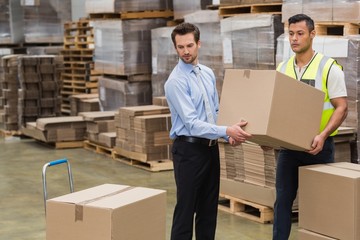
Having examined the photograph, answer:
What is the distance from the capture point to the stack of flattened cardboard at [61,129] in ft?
41.9

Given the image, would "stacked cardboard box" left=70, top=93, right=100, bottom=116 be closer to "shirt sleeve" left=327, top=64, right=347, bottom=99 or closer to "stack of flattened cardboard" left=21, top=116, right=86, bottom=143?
"stack of flattened cardboard" left=21, top=116, right=86, bottom=143

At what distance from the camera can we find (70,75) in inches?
639

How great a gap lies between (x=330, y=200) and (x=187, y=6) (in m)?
6.52

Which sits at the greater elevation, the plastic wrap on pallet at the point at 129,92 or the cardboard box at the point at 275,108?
the cardboard box at the point at 275,108

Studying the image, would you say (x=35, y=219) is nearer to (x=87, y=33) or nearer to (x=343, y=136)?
(x=343, y=136)

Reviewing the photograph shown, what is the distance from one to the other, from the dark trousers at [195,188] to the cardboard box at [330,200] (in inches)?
24.8

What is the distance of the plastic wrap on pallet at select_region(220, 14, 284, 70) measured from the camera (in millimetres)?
8469

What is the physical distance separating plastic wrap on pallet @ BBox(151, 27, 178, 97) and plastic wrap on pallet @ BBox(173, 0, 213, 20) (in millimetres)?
272

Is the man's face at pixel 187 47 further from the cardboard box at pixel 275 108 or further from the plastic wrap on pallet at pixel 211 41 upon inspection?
the plastic wrap on pallet at pixel 211 41

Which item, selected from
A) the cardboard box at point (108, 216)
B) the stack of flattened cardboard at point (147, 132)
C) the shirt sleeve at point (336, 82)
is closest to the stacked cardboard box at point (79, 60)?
the stack of flattened cardboard at point (147, 132)

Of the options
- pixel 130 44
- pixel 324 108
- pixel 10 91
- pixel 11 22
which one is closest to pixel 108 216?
pixel 324 108

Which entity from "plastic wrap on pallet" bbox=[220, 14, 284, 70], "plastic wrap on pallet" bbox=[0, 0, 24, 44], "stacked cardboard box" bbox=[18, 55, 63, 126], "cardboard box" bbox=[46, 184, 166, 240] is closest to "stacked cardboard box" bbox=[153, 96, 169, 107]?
"plastic wrap on pallet" bbox=[220, 14, 284, 70]

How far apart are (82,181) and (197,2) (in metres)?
3.12

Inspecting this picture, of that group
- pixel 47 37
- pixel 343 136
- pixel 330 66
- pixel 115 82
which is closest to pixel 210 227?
pixel 330 66
